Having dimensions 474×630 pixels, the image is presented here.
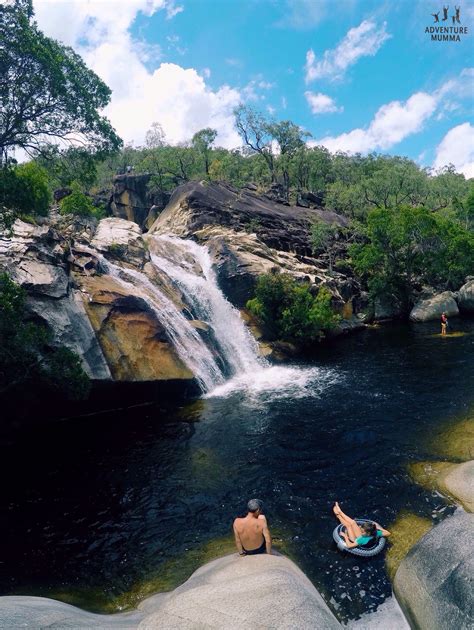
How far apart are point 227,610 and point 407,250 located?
138ft

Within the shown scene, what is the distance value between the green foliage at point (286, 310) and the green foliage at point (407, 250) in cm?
1296

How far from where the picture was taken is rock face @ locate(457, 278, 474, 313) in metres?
41.2

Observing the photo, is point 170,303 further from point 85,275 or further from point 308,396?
point 308,396

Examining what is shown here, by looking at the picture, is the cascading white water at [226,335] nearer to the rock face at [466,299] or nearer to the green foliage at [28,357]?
the green foliage at [28,357]

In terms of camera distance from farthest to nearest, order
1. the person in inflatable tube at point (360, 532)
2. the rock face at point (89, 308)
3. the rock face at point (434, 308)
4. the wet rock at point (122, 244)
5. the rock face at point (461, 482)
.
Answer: the rock face at point (434, 308), the wet rock at point (122, 244), the rock face at point (89, 308), the rock face at point (461, 482), the person in inflatable tube at point (360, 532)

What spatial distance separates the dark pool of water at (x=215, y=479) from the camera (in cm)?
1016

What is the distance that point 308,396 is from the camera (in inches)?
858

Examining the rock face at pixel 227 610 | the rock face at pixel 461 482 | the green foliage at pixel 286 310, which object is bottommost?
the rock face at pixel 461 482

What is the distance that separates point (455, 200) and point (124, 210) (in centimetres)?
5328

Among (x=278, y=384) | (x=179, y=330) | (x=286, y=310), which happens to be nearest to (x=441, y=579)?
(x=278, y=384)

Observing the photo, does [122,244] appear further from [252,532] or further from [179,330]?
[252,532]

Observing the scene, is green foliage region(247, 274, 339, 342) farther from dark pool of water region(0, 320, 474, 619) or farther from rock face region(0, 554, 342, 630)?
rock face region(0, 554, 342, 630)

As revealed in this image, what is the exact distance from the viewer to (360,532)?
10211 mm

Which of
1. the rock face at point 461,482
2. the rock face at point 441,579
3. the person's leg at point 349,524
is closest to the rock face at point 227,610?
the rock face at point 441,579
